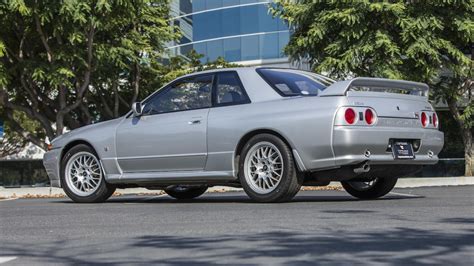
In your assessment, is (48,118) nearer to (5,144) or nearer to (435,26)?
(435,26)

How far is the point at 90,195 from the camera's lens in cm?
941

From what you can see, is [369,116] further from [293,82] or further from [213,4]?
[213,4]

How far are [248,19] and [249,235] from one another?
3412 centimetres

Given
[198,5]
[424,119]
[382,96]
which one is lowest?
[424,119]

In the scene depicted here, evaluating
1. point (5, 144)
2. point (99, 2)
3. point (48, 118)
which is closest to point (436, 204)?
point (99, 2)

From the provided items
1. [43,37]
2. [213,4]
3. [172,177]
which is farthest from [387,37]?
[213,4]

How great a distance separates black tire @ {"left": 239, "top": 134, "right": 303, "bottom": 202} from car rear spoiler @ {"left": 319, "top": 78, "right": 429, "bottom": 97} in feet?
2.44

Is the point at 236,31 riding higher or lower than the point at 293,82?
higher

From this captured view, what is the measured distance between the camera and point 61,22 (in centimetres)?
1769

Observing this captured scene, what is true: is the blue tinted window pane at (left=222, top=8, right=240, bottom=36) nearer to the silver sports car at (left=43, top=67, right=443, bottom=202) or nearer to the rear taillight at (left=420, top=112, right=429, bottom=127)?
the silver sports car at (left=43, top=67, right=443, bottom=202)

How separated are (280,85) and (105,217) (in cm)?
266

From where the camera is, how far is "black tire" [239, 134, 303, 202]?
779cm

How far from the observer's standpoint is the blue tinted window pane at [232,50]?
38594mm

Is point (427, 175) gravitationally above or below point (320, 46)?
below
